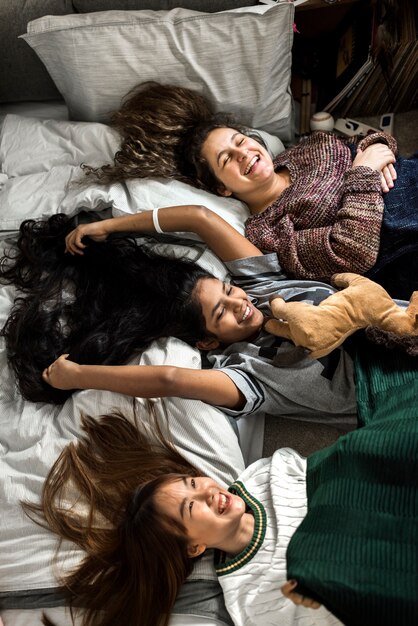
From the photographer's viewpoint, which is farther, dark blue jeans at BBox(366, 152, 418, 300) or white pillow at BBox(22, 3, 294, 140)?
white pillow at BBox(22, 3, 294, 140)

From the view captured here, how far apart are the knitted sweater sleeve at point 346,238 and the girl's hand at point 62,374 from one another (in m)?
0.63

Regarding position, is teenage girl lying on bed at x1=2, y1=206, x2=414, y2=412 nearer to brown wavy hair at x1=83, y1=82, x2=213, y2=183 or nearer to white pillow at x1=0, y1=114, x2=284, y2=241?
white pillow at x1=0, y1=114, x2=284, y2=241

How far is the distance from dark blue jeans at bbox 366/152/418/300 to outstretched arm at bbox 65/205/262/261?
1.08ft

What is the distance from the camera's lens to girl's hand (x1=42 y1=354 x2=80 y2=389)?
4.26 feet

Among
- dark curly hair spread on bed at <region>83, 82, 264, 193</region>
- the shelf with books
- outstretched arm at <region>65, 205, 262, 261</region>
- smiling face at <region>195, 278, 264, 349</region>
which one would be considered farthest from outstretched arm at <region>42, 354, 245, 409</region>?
the shelf with books

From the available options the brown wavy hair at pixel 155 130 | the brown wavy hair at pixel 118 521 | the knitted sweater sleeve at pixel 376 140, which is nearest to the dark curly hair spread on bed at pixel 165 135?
the brown wavy hair at pixel 155 130

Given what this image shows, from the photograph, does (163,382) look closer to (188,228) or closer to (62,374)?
(62,374)

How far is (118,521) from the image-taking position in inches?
44.8

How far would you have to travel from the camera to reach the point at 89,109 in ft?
5.64

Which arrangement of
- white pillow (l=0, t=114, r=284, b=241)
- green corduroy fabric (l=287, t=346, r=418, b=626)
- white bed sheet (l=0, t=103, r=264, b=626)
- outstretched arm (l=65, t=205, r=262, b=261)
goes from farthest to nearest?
white pillow (l=0, t=114, r=284, b=241), outstretched arm (l=65, t=205, r=262, b=261), white bed sheet (l=0, t=103, r=264, b=626), green corduroy fabric (l=287, t=346, r=418, b=626)

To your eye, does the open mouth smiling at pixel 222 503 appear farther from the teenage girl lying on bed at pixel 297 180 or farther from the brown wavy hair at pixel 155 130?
the brown wavy hair at pixel 155 130

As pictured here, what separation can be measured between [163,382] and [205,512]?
11.7 inches

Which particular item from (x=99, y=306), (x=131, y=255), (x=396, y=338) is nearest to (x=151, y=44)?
(x=131, y=255)

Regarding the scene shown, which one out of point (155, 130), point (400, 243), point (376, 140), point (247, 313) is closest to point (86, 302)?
point (247, 313)
